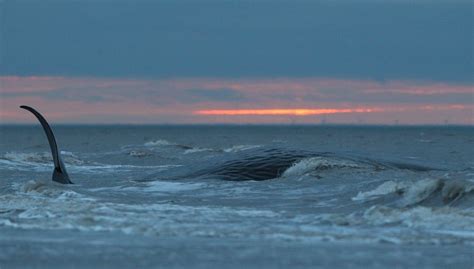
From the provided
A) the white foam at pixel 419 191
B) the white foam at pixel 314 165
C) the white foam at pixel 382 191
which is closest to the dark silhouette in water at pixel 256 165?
the white foam at pixel 314 165

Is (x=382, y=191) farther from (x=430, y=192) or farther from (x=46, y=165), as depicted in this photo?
(x=46, y=165)

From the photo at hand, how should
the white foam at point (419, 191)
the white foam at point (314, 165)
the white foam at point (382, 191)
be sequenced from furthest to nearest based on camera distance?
the white foam at point (314, 165) < the white foam at point (382, 191) < the white foam at point (419, 191)

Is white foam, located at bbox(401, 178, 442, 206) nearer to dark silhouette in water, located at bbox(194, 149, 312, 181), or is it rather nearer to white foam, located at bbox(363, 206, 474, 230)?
white foam, located at bbox(363, 206, 474, 230)

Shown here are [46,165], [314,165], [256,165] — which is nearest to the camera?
[314,165]

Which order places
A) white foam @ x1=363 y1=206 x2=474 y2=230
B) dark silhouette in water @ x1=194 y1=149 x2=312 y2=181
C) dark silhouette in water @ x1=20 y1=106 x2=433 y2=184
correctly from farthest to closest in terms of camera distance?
dark silhouette in water @ x1=194 y1=149 x2=312 y2=181 → dark silhouette in water @ x1=20 y1=106 x2=433 y2=184 → white foam @ x1=363 y1=206 x2=474 y2=230

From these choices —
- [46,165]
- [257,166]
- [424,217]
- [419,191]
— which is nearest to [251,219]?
[424,217]

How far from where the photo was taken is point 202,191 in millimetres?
19828

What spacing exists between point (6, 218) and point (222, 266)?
A: 17.6 feet

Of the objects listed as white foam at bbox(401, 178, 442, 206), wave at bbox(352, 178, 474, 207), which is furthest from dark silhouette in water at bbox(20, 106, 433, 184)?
white foam at bbox(401, 178, 442, 206)

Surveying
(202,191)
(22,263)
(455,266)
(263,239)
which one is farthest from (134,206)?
(455,266)

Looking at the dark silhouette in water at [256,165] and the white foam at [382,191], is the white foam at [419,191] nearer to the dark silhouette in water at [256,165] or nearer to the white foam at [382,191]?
the white foam at [382,191]

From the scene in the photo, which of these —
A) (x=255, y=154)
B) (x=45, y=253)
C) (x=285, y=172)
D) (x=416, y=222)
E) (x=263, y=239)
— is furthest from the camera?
(x=255, y=154)

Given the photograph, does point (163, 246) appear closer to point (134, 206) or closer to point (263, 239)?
point (263, 239)

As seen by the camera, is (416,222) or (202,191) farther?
(202,191)
